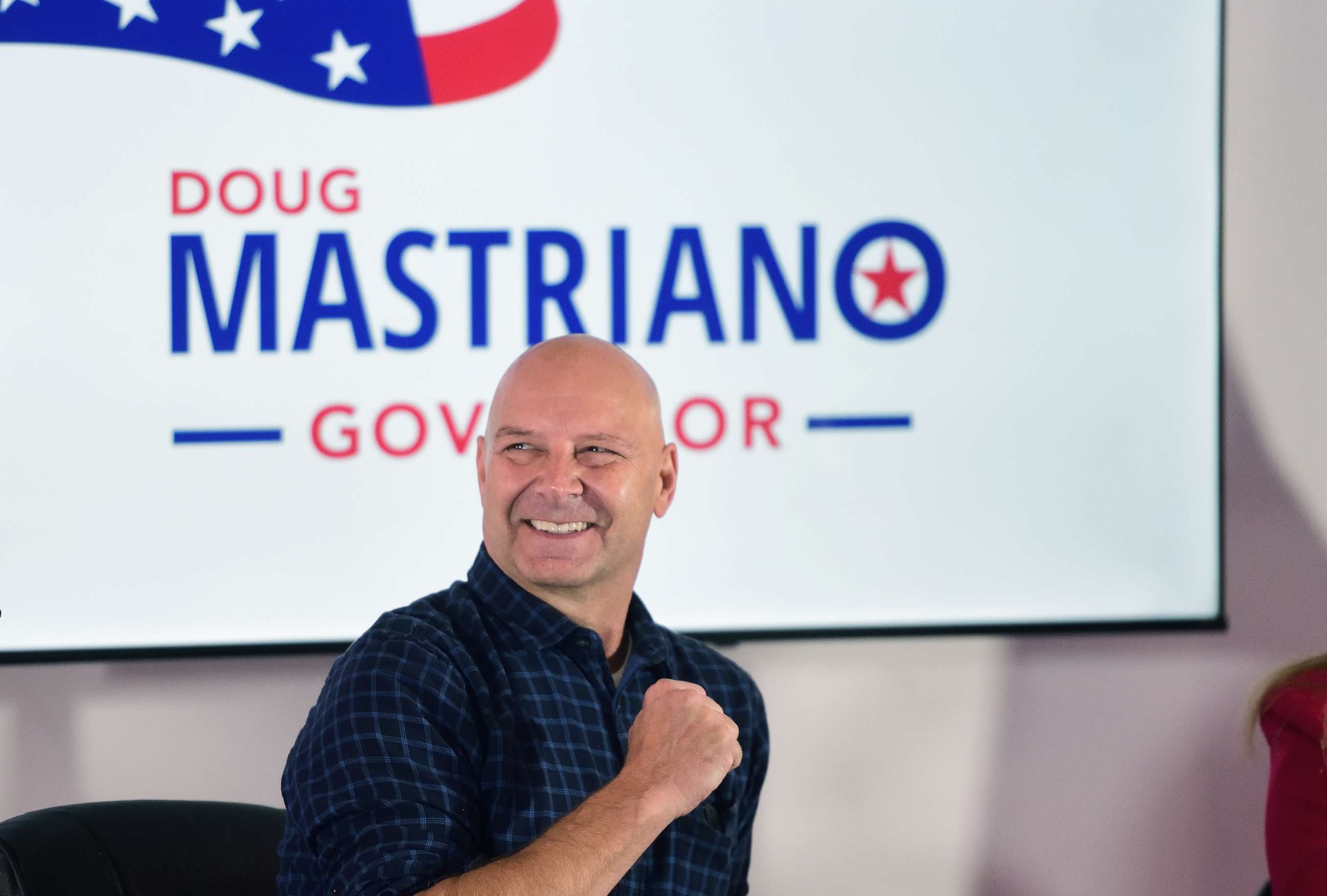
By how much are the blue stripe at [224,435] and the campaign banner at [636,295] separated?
0.01 metres

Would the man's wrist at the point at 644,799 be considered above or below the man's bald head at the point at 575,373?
below

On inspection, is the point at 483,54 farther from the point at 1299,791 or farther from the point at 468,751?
the point at 1299,791

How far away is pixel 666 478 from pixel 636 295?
2.00 ft

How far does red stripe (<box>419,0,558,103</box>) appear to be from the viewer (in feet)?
7.98

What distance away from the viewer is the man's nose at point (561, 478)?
1.74 m

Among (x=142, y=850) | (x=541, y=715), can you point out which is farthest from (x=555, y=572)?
(x=142, y=850)

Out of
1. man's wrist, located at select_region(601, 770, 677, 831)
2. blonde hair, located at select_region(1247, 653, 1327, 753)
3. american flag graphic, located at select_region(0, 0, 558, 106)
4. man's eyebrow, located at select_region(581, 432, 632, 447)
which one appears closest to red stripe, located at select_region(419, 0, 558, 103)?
american flag graphic, located at select_region(0, 0, 558, 106)

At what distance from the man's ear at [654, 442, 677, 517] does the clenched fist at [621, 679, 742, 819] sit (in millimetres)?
356

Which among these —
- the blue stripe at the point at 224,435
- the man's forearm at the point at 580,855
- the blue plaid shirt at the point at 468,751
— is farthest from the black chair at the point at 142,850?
the blue stripe at the point at 224,435

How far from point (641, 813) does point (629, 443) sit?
21.0 inches

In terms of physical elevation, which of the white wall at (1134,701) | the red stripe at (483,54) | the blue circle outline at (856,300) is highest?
the red stripe at (483,54)

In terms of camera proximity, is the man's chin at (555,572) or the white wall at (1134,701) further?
the white wall at (1134,701)

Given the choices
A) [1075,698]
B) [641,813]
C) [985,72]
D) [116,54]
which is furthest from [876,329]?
[116,54]

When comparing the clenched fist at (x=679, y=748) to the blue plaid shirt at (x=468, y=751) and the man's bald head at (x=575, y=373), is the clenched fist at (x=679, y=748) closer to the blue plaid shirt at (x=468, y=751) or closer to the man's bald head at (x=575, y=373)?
the blue plaid shirt at (x=468, y=751)
